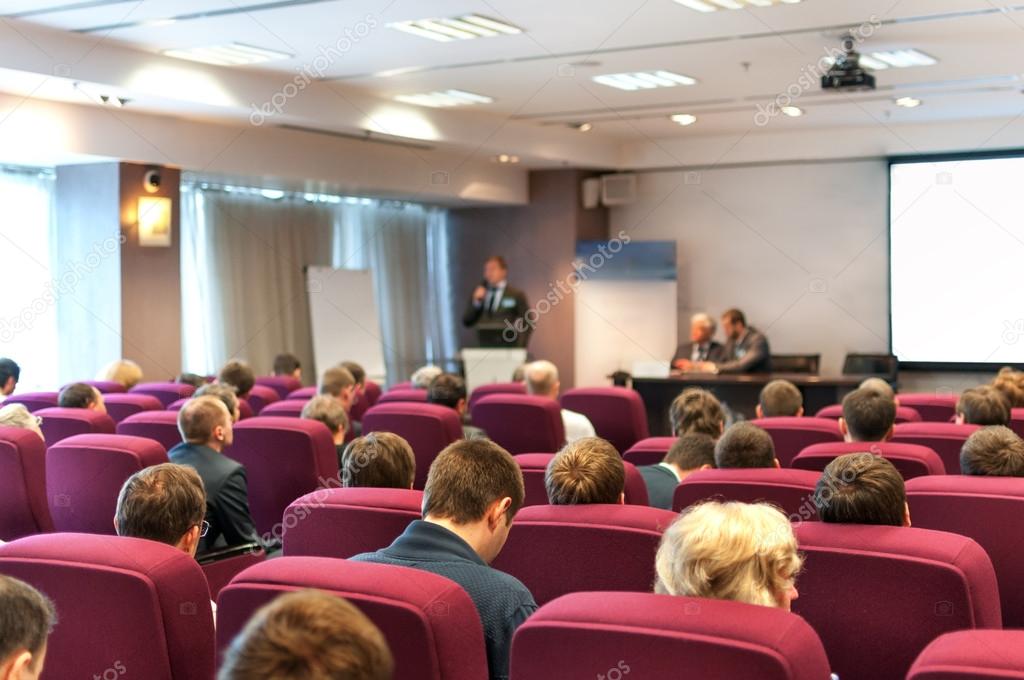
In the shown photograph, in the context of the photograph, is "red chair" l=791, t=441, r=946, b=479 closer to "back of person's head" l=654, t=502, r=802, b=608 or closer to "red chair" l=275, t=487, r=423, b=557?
"red chair" l=275, t=487, r=423, b=557

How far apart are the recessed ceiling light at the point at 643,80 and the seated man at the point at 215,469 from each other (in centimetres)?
538

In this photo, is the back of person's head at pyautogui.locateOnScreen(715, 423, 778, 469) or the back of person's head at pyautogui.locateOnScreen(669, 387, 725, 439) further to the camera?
the back of person's head at pyautogui.locateOnScreen(669, 387, 725, 439)

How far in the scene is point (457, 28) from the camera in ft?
23.7

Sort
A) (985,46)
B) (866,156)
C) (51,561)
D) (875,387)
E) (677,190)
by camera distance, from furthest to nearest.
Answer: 1. (677,190)
2. (866,156)
3. (985,46)
4. (875,387)
5. (51,561)

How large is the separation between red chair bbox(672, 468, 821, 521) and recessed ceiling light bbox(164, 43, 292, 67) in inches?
218

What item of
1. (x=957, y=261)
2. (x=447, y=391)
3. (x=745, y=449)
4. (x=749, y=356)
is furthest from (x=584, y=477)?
(x=957, y=261)

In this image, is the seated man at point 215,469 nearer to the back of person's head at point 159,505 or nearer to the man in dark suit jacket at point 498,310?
the back of person's head at point 159,505

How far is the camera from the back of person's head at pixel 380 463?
3451 mm

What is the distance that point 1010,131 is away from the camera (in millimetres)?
11188

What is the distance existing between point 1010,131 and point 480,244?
19.2 ft

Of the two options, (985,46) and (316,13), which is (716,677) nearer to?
(316,13)

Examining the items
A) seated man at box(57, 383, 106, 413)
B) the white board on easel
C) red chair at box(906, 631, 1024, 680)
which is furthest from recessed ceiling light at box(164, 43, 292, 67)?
red chair at box(906, 631, 1024, 680)

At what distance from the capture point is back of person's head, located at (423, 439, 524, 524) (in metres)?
2.43

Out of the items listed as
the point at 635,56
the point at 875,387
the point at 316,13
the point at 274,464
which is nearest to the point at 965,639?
the point at 274,464
